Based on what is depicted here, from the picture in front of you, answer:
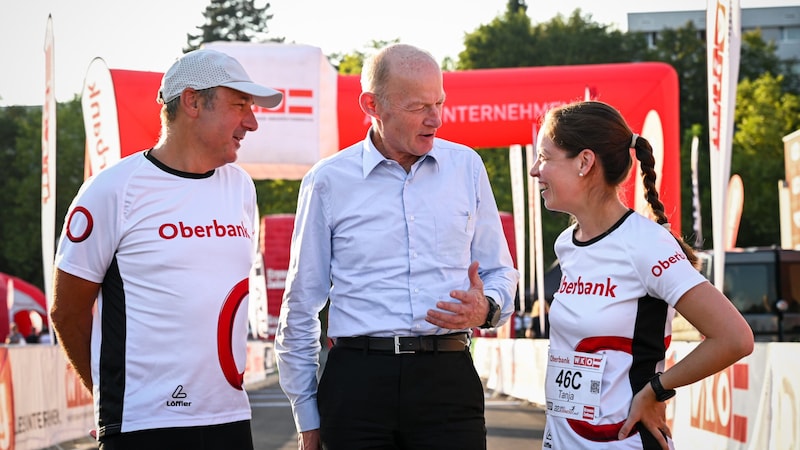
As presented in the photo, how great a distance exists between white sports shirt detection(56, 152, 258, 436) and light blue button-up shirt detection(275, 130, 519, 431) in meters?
0.35

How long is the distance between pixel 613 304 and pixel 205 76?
1657 mm

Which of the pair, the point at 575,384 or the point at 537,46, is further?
the point at 537,46

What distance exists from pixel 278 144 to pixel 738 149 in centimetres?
4877

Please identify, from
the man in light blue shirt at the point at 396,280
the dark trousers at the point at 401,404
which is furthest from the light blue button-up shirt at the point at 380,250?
the dark trousers at the point at 401,404

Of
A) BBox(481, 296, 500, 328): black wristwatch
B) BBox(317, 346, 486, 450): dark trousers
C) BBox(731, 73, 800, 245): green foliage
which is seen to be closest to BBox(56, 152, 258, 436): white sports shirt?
BBox(317, 346, 486, 450): dark trousers

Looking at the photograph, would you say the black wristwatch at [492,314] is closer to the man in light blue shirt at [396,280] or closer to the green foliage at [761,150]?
the man in light blue shirt at [396,280]

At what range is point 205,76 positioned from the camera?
449cm

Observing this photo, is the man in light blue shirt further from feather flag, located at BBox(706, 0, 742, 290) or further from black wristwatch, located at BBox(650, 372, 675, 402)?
feather flag, located at BBox(706, 0, 742, 290)

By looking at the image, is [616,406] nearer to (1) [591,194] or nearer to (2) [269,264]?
(1) [591,194]

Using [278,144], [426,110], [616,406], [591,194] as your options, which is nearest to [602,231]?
[591,194]

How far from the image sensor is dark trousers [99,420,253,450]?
13.8 feet

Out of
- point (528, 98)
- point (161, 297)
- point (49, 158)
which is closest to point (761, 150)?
point (528, 98)

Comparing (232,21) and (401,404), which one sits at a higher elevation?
(232,21)

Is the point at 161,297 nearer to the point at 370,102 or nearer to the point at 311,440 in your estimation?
the point at 311,440
